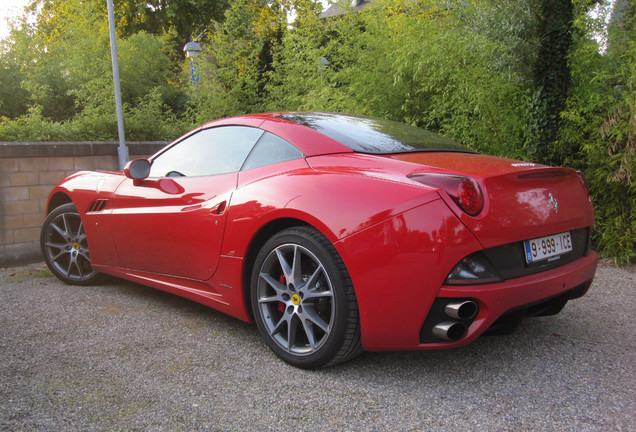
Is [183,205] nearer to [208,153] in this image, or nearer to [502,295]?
[208,153]

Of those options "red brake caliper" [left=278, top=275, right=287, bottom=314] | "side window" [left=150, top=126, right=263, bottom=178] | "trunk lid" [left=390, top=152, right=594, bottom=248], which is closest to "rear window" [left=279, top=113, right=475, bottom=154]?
"trunk lid" [left=390, top=152, right=594, bottom=248]

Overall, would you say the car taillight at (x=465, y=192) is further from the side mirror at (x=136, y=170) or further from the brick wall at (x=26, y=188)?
the brick wall at (x=26, y=188)

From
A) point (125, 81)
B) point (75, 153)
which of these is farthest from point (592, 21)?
point (125, 81)

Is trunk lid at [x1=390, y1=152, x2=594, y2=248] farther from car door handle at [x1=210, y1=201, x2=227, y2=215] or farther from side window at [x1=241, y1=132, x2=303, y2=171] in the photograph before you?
car door handle at [x1=210, y1=201, x2=227, y2=215]

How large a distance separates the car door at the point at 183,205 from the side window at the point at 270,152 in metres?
0.07

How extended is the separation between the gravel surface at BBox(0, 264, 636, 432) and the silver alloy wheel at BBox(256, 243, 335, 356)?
155mm

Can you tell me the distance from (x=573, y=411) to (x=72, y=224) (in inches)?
152

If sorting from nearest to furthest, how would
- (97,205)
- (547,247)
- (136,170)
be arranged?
(547,247) < (136,170) < (97,205)

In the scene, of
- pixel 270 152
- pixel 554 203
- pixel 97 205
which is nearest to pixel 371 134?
pixel 270 152

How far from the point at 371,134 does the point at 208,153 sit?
1079 mm

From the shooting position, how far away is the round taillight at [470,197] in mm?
2213

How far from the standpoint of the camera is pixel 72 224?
4375 millimetres

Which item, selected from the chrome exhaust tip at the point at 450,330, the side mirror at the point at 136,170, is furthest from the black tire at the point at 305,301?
the side mirror at the point at 136,170

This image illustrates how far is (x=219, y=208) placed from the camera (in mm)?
3021
